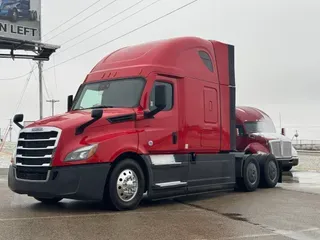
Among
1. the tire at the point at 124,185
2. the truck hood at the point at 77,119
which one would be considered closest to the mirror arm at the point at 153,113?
the truck hood at the point at 77,119

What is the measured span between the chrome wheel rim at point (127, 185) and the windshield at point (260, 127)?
871cm

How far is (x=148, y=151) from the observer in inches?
348

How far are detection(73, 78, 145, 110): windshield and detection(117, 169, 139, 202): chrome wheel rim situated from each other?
53.8 inches

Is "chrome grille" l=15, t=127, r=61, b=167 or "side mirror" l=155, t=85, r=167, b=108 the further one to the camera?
"side mirror" l=155, t=85, r=167, b=108

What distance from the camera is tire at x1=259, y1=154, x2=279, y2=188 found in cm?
1260

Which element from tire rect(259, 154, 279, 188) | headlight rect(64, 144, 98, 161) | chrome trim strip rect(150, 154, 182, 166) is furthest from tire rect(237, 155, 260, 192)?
headlight rect(64, 144, 98, 161)

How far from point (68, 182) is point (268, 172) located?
267 inches

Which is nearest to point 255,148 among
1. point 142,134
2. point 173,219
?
point 142,134

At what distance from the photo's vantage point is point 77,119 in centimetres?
817

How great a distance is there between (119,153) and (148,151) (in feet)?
2.60

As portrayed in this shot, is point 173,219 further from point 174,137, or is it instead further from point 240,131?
point 240,131

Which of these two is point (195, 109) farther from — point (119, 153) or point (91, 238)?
point (91, 238)

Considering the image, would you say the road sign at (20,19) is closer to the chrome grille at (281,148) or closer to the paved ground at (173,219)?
the chrome grille at (281,148)

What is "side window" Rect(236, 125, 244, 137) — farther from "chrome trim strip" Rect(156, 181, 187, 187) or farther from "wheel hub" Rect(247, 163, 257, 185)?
"chrome trim strip" Rect(156, 181, 187, 187)
